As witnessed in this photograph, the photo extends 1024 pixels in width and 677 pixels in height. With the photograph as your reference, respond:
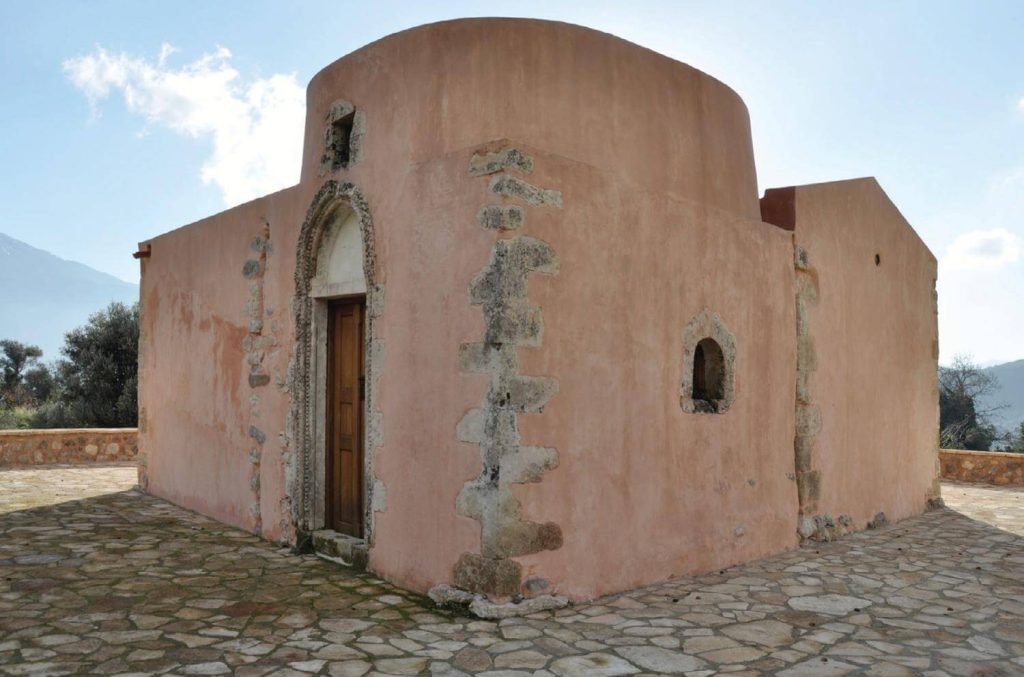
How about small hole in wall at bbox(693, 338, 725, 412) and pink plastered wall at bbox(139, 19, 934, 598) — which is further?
small hole in wall at bbox(693, 338, 725, 412)

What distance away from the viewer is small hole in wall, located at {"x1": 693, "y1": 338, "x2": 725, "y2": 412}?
605 centimetres

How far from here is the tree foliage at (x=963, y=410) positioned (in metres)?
20.4

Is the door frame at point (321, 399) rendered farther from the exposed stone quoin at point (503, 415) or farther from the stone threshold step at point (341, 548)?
the exposed stone quoin at point (503, 415)

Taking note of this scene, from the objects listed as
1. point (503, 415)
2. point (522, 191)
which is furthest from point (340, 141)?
A: point (503, 415)

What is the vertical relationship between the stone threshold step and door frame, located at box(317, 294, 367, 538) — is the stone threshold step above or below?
below

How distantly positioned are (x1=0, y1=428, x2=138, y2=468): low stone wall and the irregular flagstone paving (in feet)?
19.2

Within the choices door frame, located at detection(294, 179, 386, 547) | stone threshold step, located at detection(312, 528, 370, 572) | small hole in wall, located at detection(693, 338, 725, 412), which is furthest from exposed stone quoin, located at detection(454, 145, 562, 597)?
small hole in wall, located at detection(693, 338, 725, 412)

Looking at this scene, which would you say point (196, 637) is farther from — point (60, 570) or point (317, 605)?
point (60, 570)

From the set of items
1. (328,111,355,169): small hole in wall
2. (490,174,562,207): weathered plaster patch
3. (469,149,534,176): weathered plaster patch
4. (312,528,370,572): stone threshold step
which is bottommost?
(312,528,370,572): stone threshold step

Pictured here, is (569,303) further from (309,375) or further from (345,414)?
(309,375)

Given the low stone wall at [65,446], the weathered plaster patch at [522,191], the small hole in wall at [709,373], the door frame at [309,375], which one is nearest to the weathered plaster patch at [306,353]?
the door frame at [309,375]

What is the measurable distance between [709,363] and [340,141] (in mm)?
3391

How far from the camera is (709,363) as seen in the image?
6.15 metres

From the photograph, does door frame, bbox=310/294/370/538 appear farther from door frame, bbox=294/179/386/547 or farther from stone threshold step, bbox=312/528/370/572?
stone threshold step, bbox=312/528/370/572
